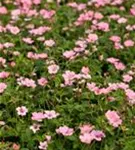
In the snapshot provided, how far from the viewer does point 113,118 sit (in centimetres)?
381

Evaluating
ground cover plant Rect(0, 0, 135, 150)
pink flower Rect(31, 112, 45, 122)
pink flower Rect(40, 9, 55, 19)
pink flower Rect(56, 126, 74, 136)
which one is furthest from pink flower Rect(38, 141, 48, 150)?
pink flower Rect(40, 9, 55, 19)

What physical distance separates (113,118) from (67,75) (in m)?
0.74

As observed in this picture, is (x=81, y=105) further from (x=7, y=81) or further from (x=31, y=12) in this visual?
(x=31, y=12)

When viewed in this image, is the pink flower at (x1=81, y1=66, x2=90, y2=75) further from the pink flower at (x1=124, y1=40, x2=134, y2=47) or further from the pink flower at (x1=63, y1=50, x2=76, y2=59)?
the pink flower at (x1=124, y1=40, x2=134, y2=47)

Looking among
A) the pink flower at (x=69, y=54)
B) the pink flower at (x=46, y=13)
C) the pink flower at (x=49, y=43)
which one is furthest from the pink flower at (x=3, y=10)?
the pink flower at (x=69, y=54)

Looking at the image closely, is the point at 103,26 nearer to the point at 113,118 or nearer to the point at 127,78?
the point at 127,78

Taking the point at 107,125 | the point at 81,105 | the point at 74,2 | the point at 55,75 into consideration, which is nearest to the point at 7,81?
the point at 55,75

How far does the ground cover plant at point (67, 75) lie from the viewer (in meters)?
3.80

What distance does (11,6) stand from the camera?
19.2 ft

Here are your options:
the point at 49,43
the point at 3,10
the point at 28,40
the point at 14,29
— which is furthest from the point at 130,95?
the point at 3,10

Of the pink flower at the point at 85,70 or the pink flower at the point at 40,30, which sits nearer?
the pink flower at the point at 85,70

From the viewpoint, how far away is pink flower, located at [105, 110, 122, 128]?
3771 millimetres

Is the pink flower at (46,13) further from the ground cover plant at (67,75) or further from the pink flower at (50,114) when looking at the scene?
the pink flower at (50,114)

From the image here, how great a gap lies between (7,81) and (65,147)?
0.86 metres
